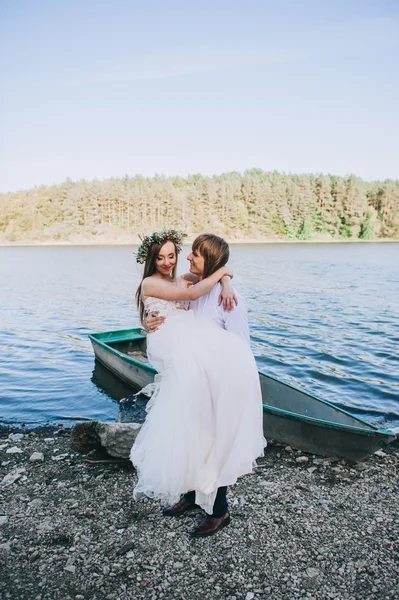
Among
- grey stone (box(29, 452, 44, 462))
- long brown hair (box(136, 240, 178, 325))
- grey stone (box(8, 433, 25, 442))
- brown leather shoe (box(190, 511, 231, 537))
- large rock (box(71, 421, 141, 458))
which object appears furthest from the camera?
grey stone (box(8, 433, 25, 442))

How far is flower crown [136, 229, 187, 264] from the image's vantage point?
160 inches

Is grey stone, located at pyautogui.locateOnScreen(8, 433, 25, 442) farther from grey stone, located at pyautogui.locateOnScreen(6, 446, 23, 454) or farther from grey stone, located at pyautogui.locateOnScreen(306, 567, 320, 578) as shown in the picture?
grey stone, located at pyautogui.locateOnScreen(306, 567, 320, 578)

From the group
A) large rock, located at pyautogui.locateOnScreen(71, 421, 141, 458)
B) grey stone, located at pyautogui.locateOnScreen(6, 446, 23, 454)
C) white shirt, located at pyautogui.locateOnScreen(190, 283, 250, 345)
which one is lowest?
grey stone, located at pyautogui.locateOnScreen(6, 446, 23, 454)

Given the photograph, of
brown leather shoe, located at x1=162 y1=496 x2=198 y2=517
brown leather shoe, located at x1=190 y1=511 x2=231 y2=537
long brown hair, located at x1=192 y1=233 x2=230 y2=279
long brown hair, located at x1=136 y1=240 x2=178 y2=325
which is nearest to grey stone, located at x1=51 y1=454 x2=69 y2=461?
brown leather shoe, located at x1=162 y1=496 x2=198 y2=517

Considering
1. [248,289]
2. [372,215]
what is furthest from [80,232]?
[248,289]

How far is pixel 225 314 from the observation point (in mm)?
3898

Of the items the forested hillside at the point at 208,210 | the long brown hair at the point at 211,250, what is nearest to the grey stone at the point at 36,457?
the long brown hair at the point at 211,250

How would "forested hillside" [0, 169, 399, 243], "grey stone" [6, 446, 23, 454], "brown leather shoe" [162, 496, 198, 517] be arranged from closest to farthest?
"brown leather shoe" [162, 496, 198, 517] < "grey stone" [6, 446, 23, 454] < "forested hillside" [0, 169, 399, 243]

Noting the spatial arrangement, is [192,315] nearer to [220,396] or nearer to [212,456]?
[220,396]

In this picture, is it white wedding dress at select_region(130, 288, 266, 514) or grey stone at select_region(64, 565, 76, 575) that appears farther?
grey stone at select_region(64, 565, 76, 575)

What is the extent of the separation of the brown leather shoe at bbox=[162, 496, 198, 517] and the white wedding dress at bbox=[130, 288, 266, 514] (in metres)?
0.82

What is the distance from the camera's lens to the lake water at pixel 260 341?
999 cm

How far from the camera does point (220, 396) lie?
144 inches

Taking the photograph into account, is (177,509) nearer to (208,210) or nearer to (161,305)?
(161,305)
